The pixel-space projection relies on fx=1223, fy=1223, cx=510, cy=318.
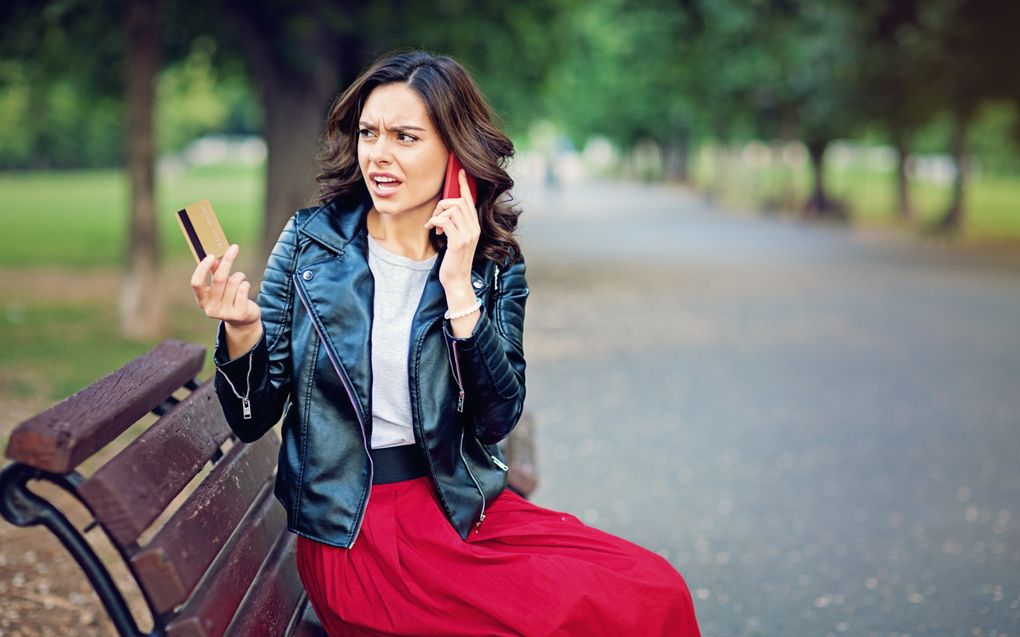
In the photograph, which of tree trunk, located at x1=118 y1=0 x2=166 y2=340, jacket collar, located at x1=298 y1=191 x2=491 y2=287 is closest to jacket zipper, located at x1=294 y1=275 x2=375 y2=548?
jacket collar, located at x1=298 y1=191 x2=491 y2=287

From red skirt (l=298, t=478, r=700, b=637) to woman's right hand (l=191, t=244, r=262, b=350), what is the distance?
521 mm

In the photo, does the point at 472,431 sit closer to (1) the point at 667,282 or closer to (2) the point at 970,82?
(1) the point at 667,282

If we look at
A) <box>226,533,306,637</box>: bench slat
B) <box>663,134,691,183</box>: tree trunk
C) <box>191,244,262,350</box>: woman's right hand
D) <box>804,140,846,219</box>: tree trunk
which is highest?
<box>191,244,262,350</box>: woman's right hand

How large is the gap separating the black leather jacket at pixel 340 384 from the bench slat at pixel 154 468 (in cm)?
13

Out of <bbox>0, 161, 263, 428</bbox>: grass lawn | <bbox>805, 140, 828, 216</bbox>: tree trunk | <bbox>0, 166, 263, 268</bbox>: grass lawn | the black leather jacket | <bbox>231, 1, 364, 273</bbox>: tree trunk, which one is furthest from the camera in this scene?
<bbox>805, 140, 828, 216</bbox>: tree trunk

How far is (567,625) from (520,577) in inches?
6.0

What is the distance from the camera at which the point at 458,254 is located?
2.67 m

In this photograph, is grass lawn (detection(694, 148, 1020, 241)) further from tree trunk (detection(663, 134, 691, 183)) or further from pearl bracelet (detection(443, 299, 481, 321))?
pearl bracelet (detection(443, 299, 481, 321))

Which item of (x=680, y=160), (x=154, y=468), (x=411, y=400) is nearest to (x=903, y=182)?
(x=411, y=400)

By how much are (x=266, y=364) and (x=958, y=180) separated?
25912mm

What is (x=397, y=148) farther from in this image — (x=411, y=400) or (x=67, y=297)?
(x=67, y=297)

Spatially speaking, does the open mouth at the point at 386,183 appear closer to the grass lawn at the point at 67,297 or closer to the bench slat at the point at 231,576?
the bench slat at the point at 231,576

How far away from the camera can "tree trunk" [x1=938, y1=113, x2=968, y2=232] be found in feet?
86.6

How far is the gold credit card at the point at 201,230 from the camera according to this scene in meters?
2.31
